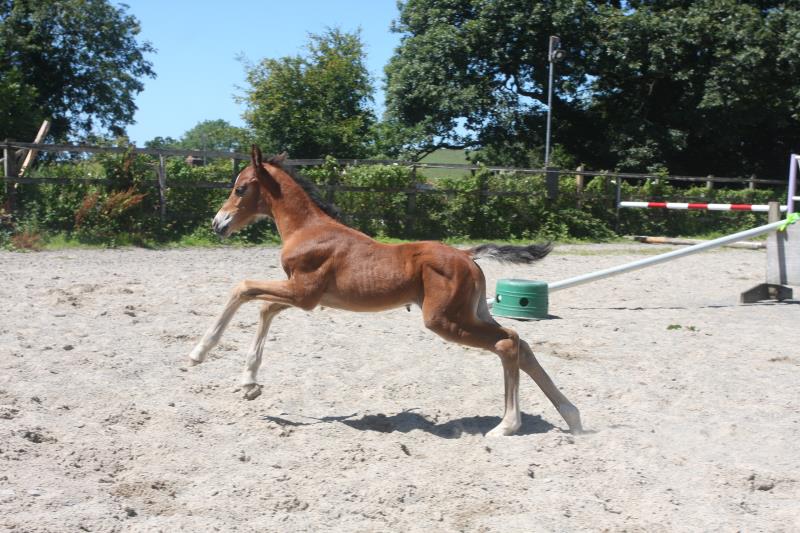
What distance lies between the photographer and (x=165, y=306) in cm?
903

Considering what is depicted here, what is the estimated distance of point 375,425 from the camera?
5.50m

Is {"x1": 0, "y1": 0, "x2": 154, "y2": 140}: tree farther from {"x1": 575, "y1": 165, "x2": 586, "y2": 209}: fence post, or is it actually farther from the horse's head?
the horse's head

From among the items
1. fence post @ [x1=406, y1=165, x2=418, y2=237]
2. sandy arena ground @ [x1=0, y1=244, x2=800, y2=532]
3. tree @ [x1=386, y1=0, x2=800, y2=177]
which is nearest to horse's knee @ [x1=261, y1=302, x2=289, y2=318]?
sandy arena ground @ [x1=0, y1=244, x2=800, y2=532]

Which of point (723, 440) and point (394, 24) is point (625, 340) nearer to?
point (723, 440)

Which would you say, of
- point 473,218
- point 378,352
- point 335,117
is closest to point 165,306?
point 378,352

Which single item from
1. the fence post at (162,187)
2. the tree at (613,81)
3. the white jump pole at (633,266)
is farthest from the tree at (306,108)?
the white jump pole at (633,266)

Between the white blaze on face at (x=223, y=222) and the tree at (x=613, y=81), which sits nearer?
the white blaze on face at (x=223, y=222)

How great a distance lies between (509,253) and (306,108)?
19.8m

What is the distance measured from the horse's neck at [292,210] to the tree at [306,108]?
18340 mm

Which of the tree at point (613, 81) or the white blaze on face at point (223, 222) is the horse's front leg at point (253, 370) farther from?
the tree at point (613, 81)

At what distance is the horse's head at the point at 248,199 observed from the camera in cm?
614

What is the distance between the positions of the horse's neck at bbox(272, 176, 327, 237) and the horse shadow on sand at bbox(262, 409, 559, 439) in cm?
142

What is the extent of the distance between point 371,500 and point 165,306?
18.4 feet

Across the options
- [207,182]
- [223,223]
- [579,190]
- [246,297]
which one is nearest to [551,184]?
[579,190]
